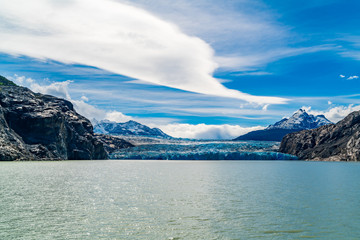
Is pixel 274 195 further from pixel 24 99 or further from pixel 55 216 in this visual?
pixel 24 99

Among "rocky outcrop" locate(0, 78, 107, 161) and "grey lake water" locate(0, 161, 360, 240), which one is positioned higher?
"rocky outcrop" locate(0, 78, 107, 161)

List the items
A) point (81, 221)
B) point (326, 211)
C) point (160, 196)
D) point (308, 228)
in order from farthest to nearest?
1. point (160, 196)
2. point (326, 211)
3. point (81, 221)
4. point (308, 228)

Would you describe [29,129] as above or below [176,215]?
above

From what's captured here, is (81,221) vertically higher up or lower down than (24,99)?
lower down

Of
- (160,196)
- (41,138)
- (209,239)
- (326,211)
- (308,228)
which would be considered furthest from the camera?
(41,138)

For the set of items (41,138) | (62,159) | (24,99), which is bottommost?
(62,159)

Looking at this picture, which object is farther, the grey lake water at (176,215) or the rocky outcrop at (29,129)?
the rocky outcrop at (29,129)

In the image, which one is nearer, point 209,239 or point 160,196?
point 209,239

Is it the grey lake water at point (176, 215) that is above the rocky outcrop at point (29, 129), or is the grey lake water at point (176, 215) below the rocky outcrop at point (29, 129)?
below

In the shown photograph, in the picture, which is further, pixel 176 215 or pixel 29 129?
pixel 29 129

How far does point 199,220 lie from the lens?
937 inches

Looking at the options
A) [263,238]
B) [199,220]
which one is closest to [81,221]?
[199,220]

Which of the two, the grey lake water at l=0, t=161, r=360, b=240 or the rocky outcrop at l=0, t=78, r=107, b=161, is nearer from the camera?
the grey lake water at l=0, t=161, r=360, b=240

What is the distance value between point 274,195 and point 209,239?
20309 millimetres
